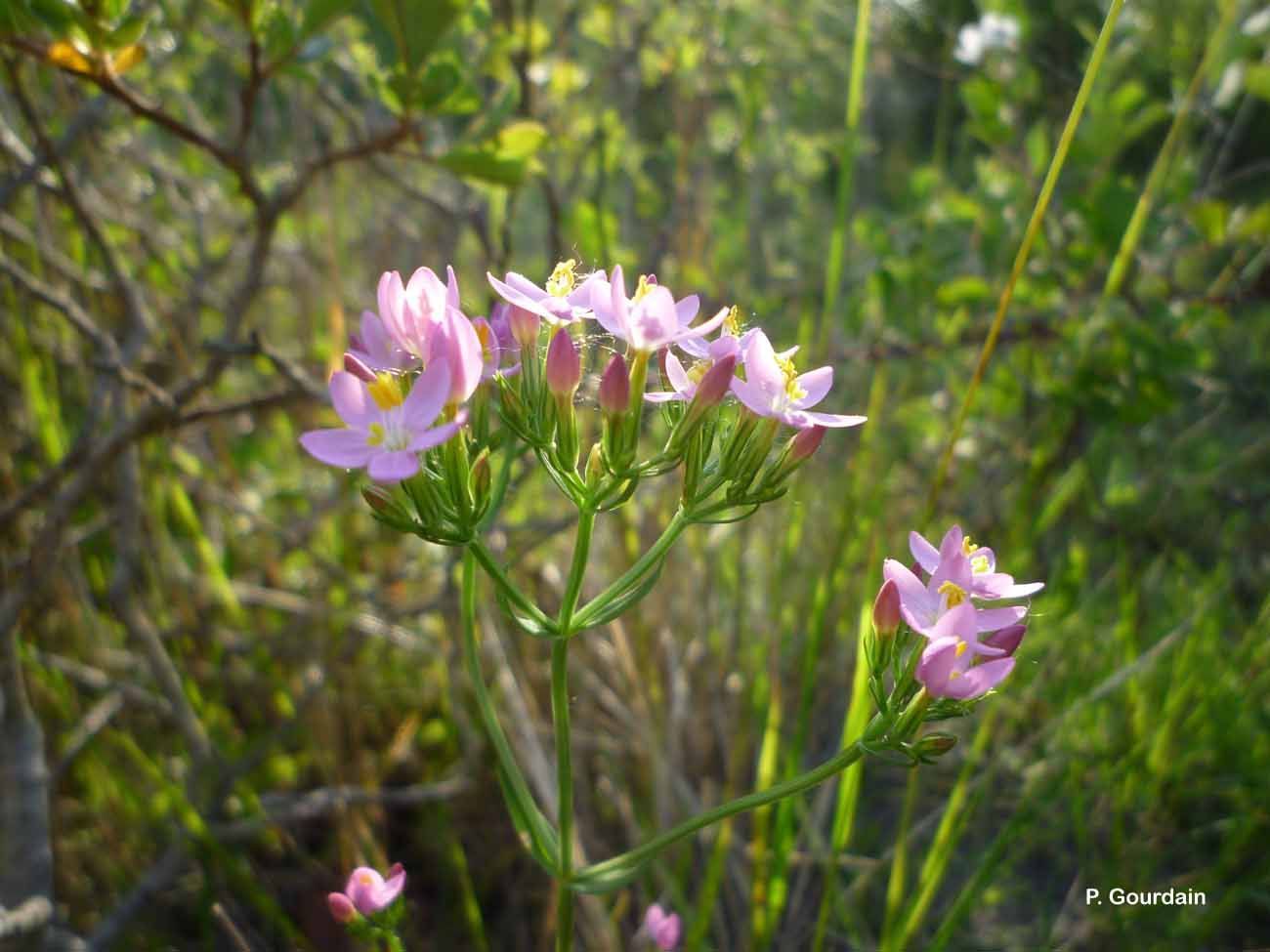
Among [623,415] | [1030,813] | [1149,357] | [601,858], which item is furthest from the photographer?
[601,858]

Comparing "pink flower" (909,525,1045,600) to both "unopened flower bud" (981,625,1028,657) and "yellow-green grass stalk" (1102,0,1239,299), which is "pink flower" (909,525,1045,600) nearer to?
"unopened flower bud" (981,625,1028,657)

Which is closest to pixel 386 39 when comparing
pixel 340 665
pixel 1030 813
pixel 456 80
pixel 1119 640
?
pixel 456 80

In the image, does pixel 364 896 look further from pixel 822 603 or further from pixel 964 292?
pixel 964 292

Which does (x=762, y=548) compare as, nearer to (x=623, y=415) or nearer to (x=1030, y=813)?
(x=1030, y=813)

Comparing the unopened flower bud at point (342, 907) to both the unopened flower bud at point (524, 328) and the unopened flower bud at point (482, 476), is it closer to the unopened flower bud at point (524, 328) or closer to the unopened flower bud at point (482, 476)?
the unopened flower bud at point (482, 476)

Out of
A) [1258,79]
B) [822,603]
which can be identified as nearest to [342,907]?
[822,603]

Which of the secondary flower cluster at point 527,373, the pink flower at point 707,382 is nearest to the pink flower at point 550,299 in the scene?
the secondary flower cluster at point 527,373

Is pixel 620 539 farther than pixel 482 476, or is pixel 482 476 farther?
pixel 620 539
